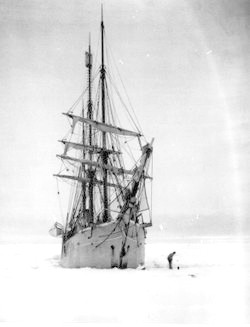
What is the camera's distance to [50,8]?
820 cm

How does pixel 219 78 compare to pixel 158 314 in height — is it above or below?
above

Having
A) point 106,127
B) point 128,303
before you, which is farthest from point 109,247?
point 128,303

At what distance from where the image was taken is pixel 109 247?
14406 mm

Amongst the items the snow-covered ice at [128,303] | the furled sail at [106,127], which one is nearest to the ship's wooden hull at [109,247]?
the furled sail at [106,127]

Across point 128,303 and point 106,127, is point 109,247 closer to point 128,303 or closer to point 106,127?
point 106,127

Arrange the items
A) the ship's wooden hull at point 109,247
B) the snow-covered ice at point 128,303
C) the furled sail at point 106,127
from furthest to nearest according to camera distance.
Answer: the furled sail at point 106,127, the ship's wooden hull at point 109,247, the snow-covered ice at point 128,303

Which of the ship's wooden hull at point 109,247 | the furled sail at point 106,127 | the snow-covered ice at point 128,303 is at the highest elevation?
the furled sail at point 106,127

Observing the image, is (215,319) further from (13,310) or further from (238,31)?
(238,31)

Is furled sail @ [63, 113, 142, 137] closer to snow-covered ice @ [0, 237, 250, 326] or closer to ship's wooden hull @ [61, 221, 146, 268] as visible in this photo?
ship's wooden hull @ [61, 221, 146, 268]

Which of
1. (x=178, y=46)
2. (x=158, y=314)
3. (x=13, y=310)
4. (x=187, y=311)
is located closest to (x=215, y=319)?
(x=187, y=311)

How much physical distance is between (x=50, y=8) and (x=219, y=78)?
13.6 feet

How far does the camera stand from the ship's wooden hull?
47.1ft

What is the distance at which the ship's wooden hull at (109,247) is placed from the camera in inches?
565

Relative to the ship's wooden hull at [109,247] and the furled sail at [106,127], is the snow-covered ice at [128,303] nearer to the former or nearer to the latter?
the ship's wooden hull at [109,247]
